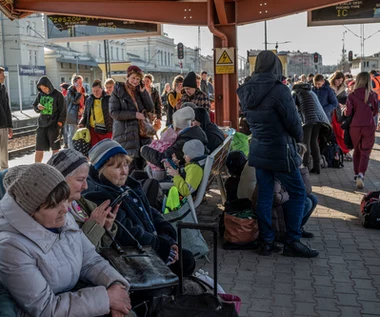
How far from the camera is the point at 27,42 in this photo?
5347 cm

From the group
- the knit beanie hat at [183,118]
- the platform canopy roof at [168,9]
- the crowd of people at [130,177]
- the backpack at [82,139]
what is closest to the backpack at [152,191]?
the crowd of people at [130,177]

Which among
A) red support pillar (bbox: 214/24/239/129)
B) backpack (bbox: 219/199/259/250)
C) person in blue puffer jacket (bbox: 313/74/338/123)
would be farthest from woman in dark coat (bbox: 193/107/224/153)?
person in blue puffer jacket (bbox: 313/74/338/123)

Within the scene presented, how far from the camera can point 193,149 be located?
506 centimetres

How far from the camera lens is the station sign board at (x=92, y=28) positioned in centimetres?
943

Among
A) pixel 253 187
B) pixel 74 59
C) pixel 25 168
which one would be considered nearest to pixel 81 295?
pixel 25 168

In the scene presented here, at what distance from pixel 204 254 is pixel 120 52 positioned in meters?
76.1

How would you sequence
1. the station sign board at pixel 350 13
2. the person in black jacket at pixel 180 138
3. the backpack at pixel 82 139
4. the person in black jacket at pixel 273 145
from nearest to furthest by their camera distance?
1. the person in black jacket at pixel 273 145
2. the person in black jacket at pixel 180 138
3. the backpack at pixel 82 139
4. the station sign board at pixel 350 13

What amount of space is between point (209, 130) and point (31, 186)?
3.96 m

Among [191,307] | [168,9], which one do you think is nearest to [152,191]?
[191,307]

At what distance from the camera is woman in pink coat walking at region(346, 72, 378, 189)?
7820mm

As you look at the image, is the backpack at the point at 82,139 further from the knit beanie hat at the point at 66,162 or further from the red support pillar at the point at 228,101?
the knit beanie hat at the point at 66,162

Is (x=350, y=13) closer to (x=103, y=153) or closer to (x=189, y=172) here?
(x=189, y=172)

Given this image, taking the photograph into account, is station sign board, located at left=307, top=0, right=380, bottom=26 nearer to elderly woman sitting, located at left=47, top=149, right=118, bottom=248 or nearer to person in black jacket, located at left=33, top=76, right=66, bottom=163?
person in black jacket, located at left=33, top=76, right=66, bottom=163

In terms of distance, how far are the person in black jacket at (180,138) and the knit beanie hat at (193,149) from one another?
5.5 inches
